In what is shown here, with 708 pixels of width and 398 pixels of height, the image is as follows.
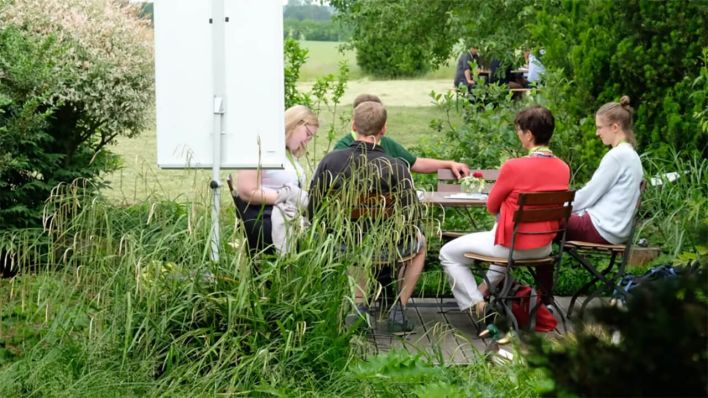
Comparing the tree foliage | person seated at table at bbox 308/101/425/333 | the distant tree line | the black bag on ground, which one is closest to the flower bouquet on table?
person seated at table at bbox 308/101/425/333

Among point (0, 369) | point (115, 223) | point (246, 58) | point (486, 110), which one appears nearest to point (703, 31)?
point (486, 110)

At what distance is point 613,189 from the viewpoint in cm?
608

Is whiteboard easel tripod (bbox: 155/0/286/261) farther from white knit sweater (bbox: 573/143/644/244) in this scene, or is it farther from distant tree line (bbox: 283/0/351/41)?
distant tree line (bbox: 283/0/351/41)

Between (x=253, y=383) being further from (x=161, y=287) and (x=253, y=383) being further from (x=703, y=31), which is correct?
(x=703, y=31)

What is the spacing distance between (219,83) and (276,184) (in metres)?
0.99

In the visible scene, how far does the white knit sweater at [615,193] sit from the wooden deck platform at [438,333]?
0.55 m

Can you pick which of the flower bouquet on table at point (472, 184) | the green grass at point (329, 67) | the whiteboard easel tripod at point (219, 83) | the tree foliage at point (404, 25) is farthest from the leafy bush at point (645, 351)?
the green grass at point (329, 67)

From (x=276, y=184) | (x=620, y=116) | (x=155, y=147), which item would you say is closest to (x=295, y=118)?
(x=276, y=184)

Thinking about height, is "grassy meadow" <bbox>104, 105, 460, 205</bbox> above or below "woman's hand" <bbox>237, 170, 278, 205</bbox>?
below

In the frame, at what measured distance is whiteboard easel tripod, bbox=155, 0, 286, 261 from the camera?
197 inches

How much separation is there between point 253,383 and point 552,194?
1900 mm

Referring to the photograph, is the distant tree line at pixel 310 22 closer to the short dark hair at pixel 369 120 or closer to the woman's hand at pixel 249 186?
the short dark hair at pixel 369 120

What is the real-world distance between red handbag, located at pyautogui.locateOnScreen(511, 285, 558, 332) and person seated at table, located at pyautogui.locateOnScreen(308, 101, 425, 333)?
1.74 ft

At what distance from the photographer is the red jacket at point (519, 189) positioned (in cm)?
560
